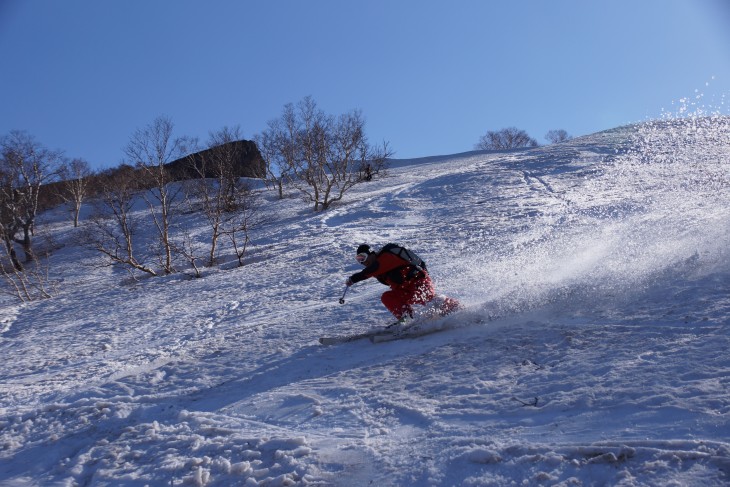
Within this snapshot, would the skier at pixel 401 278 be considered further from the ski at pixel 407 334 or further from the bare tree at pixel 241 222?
the bare tree at pixel 241 222

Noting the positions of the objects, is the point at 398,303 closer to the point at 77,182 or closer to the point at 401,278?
the point at 401,278

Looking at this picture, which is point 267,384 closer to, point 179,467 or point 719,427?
point 179,467

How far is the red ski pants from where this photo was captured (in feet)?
24.4

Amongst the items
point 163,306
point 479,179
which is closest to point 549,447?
point 163,306

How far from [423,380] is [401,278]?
2.20m

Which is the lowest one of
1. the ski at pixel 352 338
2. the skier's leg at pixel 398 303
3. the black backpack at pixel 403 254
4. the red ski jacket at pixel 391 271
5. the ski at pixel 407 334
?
the ski at pixel 352 338

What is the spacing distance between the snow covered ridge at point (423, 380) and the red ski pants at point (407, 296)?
0.59 meters

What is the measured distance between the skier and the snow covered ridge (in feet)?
1.71

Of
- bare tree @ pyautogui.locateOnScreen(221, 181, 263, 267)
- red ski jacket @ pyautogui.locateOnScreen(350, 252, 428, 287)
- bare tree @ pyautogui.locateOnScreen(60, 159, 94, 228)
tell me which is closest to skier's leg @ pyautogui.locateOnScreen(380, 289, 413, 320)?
red ski jacket @ pyautogui.locateOnScreen(350, 252, 428, 287)

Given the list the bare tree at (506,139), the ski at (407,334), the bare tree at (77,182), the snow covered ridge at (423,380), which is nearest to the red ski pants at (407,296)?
the ski at (407,334)

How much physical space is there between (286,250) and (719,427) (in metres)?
16.7

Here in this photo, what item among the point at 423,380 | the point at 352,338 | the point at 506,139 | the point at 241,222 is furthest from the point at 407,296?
the point at 506,139

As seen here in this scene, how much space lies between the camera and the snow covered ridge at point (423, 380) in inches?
144

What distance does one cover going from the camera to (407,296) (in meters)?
7.46
